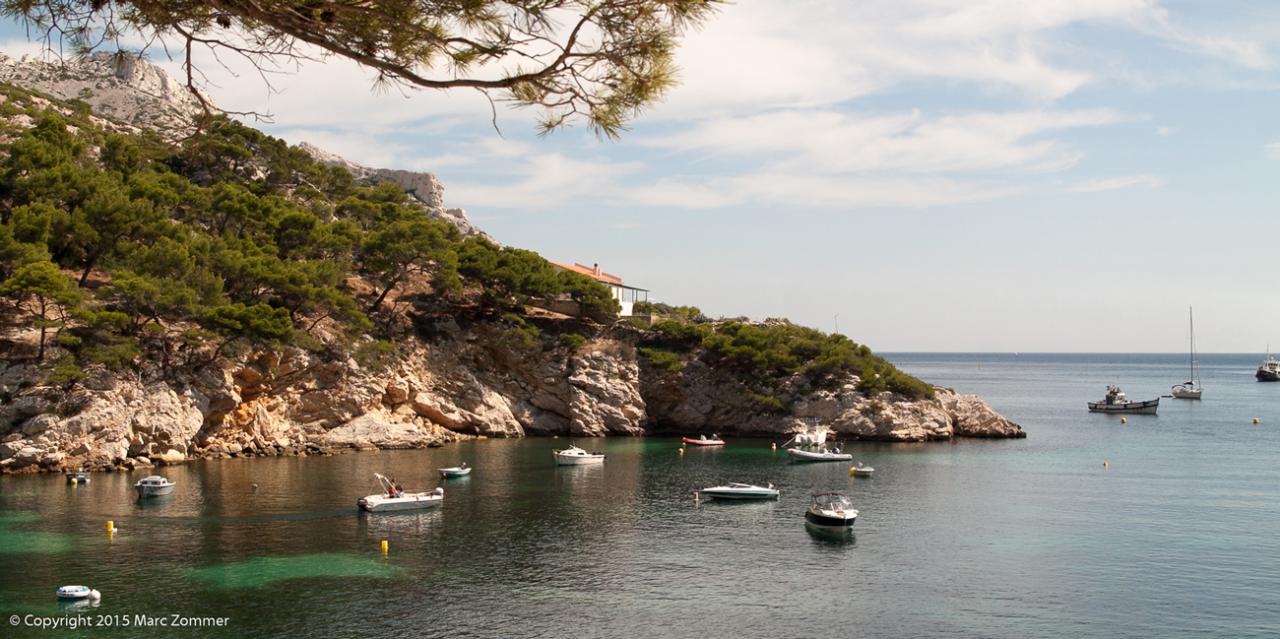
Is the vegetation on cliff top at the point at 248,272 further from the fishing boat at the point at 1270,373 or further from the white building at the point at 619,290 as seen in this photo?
the fishing boat at the point at 1270,373

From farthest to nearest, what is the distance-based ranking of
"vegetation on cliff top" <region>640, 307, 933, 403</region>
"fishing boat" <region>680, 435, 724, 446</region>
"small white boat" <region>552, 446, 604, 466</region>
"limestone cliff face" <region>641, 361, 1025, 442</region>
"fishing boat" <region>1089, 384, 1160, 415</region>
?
"fishing boat" <region>1089, 384, 1160, 415</region> < "vegetation on cliff top" <region>640, 307, 933, 403</region> < "limestone cliff face" <region>641, 361, 1025, 442</region> < "fishing boat" <region>680, 435, 724, 446</region> < "small white boat" <region>552, 446, 604, 466</region>

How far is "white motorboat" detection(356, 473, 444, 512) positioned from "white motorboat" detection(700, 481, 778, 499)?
11.7 m

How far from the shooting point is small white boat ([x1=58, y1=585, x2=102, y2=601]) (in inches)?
899

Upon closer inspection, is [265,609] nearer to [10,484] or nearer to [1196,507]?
[10,484]

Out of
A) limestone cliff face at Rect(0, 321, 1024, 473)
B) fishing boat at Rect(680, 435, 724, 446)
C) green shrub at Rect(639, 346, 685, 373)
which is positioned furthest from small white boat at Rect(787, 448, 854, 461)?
green shrub at Rect(639, 346, 685, 373)

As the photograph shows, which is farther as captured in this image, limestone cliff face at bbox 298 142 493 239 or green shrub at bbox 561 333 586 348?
limestone cliff face at bbox 298 142 493 239

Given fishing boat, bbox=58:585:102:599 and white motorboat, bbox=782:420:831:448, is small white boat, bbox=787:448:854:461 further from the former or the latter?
fishing boat, bbox=58:585:102:599

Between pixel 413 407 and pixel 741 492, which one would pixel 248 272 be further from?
pixel 741 492

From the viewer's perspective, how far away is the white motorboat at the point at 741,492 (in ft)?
132

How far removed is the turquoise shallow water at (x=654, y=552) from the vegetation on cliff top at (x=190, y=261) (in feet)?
24.7

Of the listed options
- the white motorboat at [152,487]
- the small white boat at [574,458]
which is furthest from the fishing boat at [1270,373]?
the white motorboat at [152,487]

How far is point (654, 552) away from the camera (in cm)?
3053

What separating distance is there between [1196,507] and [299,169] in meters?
66.4

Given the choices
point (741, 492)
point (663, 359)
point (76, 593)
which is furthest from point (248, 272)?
point (76, 593)
